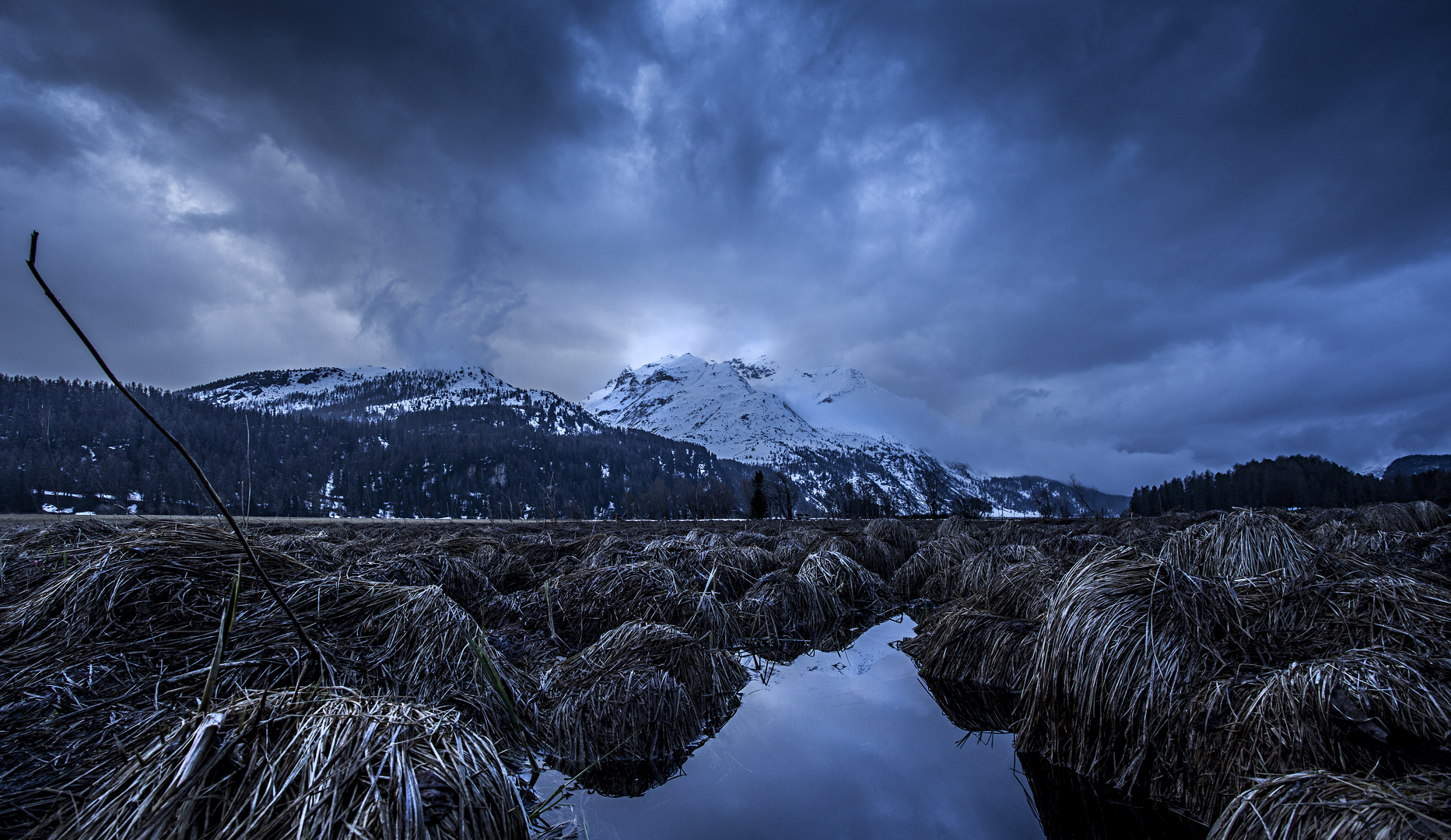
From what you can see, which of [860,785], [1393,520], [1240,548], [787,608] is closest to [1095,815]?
[860,785]

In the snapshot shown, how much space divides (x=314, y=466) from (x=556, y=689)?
491ft

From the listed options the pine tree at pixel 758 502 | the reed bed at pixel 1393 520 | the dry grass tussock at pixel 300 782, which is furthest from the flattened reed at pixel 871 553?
the pine tree at pixel 758 502

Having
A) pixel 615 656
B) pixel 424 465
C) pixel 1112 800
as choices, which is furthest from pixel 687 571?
pixel 424 465

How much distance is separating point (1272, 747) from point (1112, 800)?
128 centimetres

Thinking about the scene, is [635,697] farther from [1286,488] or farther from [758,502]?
[1286,488]

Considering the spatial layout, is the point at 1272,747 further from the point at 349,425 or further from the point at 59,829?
the point at 349,425

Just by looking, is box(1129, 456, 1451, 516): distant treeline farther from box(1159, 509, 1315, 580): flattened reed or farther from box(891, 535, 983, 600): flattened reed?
box(1159, 509, 1315, 580): flattened reed

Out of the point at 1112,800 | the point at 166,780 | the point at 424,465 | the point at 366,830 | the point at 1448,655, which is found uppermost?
the point at 424,465

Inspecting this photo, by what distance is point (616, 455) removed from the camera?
175125 millimetres

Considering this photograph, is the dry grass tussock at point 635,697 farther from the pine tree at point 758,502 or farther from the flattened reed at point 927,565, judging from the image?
the pine tree at point 758,502

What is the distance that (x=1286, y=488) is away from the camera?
53.7 m

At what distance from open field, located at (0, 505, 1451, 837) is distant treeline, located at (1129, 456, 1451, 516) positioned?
153ft

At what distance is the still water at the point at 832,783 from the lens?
441cm

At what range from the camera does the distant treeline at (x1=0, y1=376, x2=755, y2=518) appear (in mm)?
75750
